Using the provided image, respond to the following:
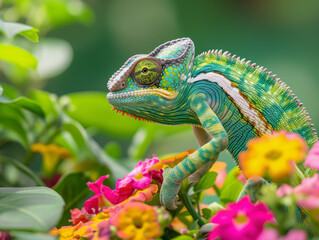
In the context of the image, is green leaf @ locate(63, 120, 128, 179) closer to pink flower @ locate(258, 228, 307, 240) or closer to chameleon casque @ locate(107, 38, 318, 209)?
chameleon casque @ locate(107, 38, 318, 209)

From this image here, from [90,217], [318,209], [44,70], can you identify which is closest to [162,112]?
[90,217]

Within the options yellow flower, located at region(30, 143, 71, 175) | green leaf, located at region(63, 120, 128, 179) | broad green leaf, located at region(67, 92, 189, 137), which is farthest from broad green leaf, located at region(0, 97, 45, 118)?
broad green leaf, located at region(67, 92, 189, 137)

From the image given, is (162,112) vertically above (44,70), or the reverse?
(162,112)

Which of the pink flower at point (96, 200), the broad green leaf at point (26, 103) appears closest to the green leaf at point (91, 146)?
the broad green leaf at point (26, 103)

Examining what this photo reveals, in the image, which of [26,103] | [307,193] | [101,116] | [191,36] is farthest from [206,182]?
[191,36]

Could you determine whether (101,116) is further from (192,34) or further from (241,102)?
(192,34)

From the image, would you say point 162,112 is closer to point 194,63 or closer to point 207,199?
point 194,63
